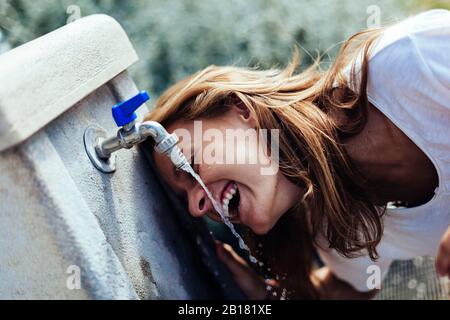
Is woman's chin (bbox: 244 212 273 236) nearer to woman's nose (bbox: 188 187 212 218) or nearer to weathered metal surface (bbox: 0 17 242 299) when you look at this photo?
woman's nose (bbox: 188 187 212 218)

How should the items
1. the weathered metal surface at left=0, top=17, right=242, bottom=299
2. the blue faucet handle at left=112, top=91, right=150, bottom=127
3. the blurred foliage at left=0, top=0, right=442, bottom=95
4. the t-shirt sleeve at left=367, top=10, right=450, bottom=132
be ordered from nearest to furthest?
1. the weathered metal surface at left=0, top=17, right=242, bottom=299
2. the blue faucet handle at left=112, top=91, right=150, bottom=127
3. the t-shirt sleeve at left=367, top=10, right=450, bottom=132
4. the blurred foliage at left=0, top=0, right=442, bottom=95

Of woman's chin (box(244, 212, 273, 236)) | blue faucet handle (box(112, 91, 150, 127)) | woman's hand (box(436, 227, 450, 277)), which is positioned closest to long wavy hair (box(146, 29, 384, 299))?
woman's chin (box(244, 212, 273, 236))

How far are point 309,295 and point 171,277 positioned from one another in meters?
0.57

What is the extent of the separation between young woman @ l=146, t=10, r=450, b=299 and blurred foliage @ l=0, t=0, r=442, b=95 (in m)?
0.69

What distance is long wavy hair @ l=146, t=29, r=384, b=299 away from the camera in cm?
132

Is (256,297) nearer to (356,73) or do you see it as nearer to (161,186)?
(161,186)

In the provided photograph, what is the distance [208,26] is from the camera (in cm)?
221

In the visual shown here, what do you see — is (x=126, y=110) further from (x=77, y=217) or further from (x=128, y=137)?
(x=77, y=217)

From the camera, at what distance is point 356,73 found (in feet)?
4.44

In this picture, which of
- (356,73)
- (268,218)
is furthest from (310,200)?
(356,73)

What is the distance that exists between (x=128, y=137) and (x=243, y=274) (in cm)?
86

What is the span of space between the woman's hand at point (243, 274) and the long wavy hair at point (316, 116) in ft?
1.30

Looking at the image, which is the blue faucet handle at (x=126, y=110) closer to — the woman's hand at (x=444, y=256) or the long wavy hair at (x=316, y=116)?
the long wavy hair at (x=316, y=116)

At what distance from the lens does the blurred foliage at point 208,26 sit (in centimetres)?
206
